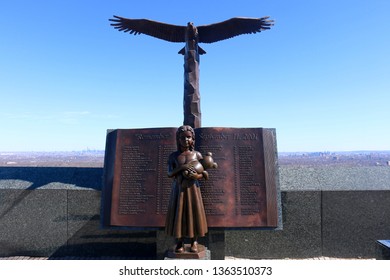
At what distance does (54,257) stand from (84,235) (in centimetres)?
83

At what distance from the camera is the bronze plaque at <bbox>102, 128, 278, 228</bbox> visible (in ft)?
16.7

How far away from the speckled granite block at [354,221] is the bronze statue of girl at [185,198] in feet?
11.2

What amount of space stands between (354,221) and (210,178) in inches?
138

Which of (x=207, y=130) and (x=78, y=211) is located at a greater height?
(x=207, y=130)

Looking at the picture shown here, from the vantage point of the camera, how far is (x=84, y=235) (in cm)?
610

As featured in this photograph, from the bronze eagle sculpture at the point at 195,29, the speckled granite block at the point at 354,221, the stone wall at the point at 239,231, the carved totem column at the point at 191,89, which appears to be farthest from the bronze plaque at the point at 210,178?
the bronze eagle sculpture at the point at 195,29

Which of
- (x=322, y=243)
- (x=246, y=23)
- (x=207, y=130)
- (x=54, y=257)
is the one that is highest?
(x=246, y=23)

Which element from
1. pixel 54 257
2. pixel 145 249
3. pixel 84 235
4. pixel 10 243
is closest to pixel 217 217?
pixel 145 249

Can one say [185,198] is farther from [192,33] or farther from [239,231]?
[192,33]

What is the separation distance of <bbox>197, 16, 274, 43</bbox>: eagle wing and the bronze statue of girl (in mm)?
4252

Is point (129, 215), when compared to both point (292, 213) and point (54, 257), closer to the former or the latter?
point (54, 257)

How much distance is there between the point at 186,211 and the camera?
4.11 metres

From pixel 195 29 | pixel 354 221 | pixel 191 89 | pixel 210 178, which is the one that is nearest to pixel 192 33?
pixel 195 29

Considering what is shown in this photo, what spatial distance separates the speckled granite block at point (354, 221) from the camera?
5.95m
